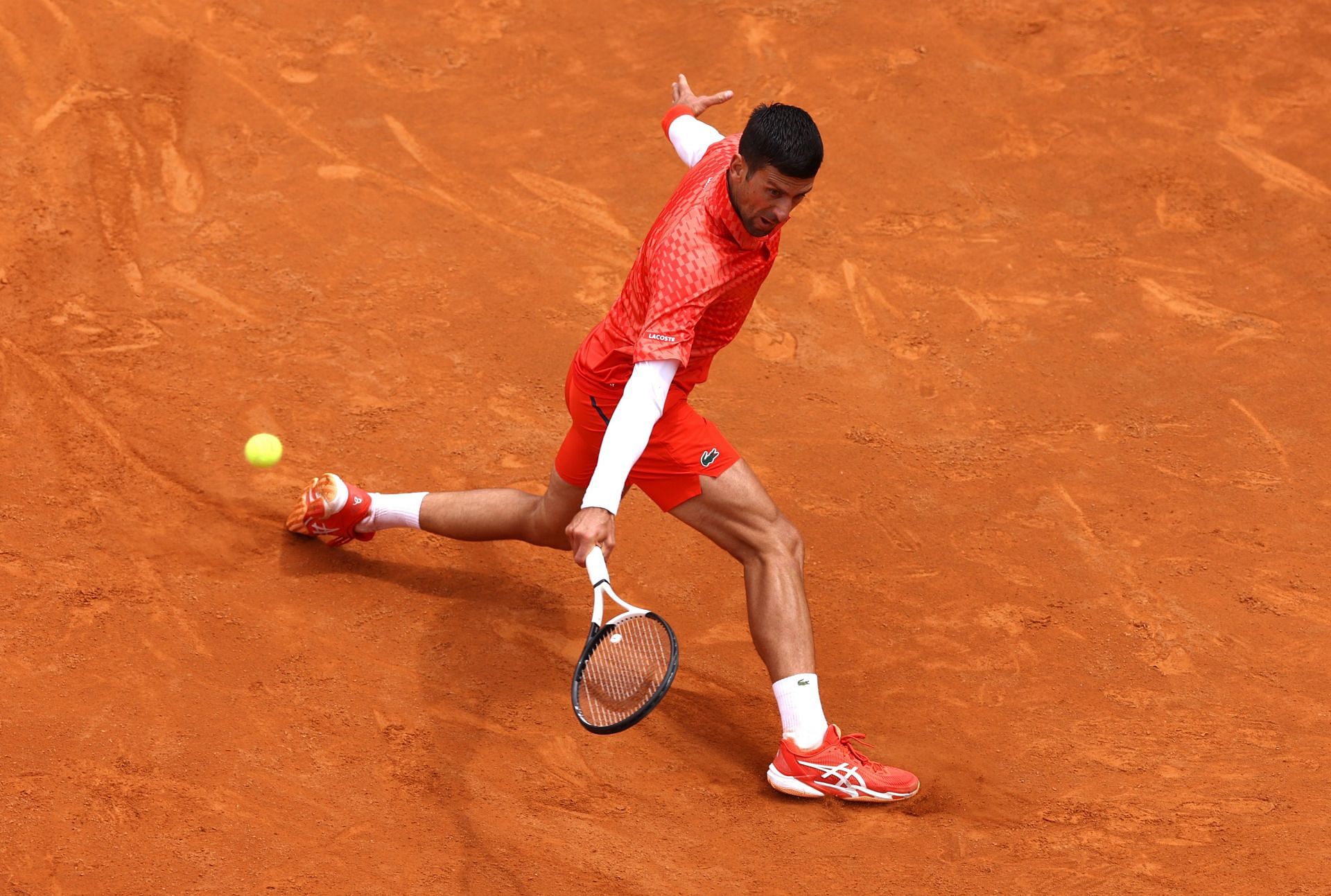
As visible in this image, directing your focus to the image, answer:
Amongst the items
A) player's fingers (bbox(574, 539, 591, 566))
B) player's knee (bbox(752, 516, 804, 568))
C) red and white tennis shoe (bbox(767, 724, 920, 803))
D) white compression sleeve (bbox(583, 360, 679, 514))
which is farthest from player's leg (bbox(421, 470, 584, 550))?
red and white tennis shoe (bbox(767, 724, 920, 803))

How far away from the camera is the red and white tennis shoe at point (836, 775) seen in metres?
4.02

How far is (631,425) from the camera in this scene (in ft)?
12.2

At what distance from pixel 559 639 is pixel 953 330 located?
2790 millimetres

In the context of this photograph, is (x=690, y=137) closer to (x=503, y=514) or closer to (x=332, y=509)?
(x=503, y=514)

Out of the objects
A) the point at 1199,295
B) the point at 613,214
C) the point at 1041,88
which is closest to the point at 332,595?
the point at 613,214

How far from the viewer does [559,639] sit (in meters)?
4.75

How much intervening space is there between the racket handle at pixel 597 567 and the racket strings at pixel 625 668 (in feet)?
0.76

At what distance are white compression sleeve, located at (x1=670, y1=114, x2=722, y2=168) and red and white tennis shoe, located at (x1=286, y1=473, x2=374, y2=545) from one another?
1.70m

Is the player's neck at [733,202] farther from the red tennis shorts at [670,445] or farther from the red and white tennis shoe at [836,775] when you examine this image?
Result: the red and white tennis shoe at [836,775]

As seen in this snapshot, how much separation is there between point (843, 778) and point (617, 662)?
819mm

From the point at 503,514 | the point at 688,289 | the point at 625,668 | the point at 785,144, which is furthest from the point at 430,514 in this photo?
the point at 785,144

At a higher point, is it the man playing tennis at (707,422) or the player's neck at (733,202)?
the player's neck at (733,202)

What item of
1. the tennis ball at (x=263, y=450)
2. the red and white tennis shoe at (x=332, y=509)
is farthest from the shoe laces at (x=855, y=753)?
the tennis ball at (x=263, y=450)

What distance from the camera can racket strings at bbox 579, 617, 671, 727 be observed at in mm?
3676
